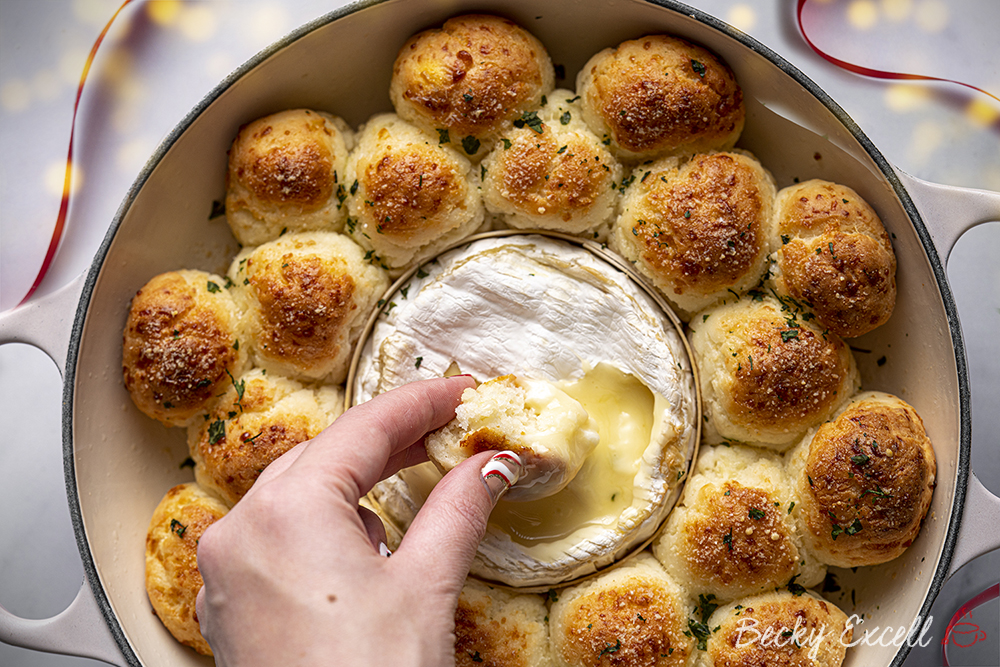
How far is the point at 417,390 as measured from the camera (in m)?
2.07

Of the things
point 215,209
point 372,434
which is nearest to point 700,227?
point 372,434

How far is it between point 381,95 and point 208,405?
145cm

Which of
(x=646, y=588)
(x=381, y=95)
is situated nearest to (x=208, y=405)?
(x=381, y=95)

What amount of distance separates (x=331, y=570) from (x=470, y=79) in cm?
178

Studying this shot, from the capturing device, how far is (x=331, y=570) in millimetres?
1576

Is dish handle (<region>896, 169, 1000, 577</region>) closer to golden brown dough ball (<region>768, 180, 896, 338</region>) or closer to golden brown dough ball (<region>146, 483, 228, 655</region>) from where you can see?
golden brown dough ball (<region>768, 180, 896, 338</region>)

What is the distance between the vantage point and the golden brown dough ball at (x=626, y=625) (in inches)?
93.7

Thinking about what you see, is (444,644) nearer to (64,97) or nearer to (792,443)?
(792,443)

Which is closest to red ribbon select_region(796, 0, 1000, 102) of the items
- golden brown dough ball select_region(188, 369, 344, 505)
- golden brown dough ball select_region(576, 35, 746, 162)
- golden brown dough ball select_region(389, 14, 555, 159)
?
golden brown dough ball select_region(576, 35, 746, 162)

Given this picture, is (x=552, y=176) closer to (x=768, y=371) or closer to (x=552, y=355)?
(x=552, y=355)

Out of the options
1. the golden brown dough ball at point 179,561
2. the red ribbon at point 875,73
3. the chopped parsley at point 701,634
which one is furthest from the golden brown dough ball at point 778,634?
the red ribbon at point 875,73

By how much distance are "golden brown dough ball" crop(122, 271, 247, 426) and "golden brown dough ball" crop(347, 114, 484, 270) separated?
2.02 ft

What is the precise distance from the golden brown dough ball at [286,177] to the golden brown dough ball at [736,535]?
1729 mm

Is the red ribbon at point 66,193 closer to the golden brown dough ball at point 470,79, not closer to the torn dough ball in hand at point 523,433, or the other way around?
the golden brown dough ball at point 470,79
